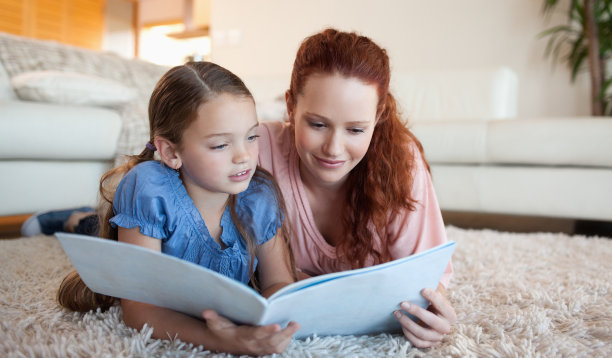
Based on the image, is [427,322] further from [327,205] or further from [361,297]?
[327,205]

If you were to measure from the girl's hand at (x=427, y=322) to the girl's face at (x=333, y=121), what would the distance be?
301mm

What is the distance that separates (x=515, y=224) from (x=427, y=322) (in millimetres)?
1796

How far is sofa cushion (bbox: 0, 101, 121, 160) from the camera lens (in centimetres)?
162

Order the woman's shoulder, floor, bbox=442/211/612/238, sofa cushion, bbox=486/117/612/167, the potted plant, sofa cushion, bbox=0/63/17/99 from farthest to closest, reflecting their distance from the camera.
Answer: the potted plant < floor, bbox=442/211/612/238 < sofa cushion, bbox=0/63/17/99 < sofa cushion, bbox=486/117/612/167 < the woman's shoulder

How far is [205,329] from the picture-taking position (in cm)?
65

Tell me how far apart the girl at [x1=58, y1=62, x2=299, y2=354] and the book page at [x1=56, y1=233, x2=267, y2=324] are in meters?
0.08

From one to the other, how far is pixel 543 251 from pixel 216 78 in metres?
1.25

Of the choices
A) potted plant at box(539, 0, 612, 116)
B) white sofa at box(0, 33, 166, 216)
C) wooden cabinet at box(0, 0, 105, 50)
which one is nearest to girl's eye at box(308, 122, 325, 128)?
white sofa at box(0, 33, 166, 216)

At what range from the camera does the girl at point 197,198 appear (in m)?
0.73

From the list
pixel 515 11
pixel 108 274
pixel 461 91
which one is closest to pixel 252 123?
pixel 108 274

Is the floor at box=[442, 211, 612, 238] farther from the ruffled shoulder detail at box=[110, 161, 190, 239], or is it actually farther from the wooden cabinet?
the wooden cabinet

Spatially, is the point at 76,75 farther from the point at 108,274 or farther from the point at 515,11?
the point at 515,11

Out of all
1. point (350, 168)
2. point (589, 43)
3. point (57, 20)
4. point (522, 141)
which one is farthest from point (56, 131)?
point (57, 20)

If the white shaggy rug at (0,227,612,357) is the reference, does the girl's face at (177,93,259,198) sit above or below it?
above
